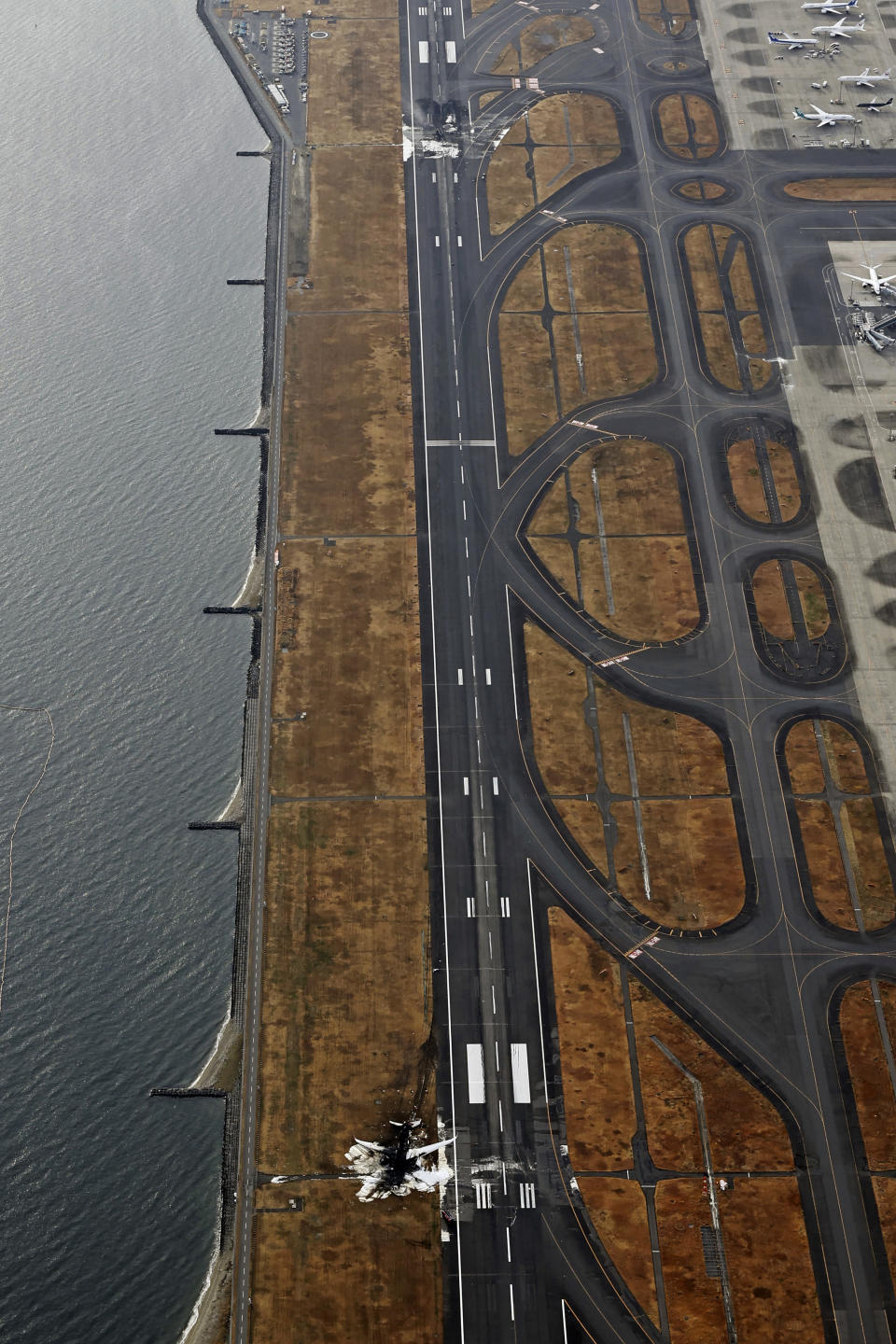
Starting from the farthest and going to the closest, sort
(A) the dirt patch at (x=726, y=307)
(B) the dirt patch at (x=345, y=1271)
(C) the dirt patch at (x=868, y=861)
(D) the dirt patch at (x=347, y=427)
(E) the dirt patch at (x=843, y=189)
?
(E) the dirt patch at (x=843, y=189) → (A) the dirt patch at (x=726, y=307) → (D) the dirt patch at (x=347, y=427) → (C) the dirt patch at (x=868, y=861) → (B) the dirt patch at (x=345, y=1271)

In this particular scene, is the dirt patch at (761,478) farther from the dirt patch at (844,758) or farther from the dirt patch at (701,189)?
the dirt patch at (701,189)

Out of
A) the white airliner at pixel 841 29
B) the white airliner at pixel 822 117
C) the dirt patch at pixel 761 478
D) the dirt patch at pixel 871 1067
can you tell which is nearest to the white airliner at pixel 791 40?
the white airliner at pixel 841 29

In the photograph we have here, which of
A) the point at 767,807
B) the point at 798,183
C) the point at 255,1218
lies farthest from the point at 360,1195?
the point at 798,183

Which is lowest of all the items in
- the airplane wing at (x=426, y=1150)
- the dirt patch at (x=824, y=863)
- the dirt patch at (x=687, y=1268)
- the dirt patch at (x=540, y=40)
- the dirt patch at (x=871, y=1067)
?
the dirt patch at (x=687, y=1268)

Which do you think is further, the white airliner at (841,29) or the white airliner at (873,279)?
the white airliner at (841,29)

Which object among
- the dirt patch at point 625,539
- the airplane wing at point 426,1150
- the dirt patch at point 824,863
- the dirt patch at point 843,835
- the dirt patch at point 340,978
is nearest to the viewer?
the airplane wing at point 426,1150

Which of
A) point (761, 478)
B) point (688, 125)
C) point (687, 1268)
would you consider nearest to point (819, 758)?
point (761, 478)

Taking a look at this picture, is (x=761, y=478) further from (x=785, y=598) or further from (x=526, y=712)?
(x=526, y=712)
